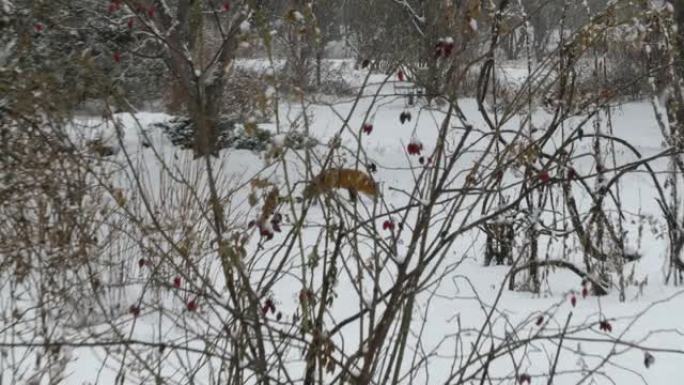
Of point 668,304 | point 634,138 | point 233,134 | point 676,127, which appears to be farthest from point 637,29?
point 634,138

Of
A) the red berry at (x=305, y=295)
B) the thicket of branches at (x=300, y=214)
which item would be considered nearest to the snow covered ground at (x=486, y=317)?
the thicket of branches at (x=300, y=214)

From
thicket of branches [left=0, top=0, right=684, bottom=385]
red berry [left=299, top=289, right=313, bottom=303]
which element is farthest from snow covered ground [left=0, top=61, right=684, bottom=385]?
red berry [left=299, top=289, right=313, bottom=303]

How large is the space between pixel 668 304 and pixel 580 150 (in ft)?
26.8

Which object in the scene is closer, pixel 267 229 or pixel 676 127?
pixel 267 229

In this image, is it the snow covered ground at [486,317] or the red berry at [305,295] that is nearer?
the red berry at [305,295]

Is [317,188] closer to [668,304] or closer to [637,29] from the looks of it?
[668,304]

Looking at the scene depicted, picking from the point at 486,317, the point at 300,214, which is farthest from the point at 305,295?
the point at 300,214

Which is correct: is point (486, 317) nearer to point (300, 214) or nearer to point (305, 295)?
point (300, 214)

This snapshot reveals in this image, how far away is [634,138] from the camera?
13.0 meters

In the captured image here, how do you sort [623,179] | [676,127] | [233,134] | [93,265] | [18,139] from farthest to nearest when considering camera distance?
[233,134] < [623,179] < [676,127] < [93,265] < [18,139]

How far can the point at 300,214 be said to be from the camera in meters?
3.78

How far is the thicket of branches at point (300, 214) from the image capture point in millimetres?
1834

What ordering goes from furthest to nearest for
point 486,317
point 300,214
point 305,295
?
point 300,214, point 486,317, point 305,295

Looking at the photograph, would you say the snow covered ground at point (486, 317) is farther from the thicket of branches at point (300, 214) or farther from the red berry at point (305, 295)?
the red berry at point (305, 295)
